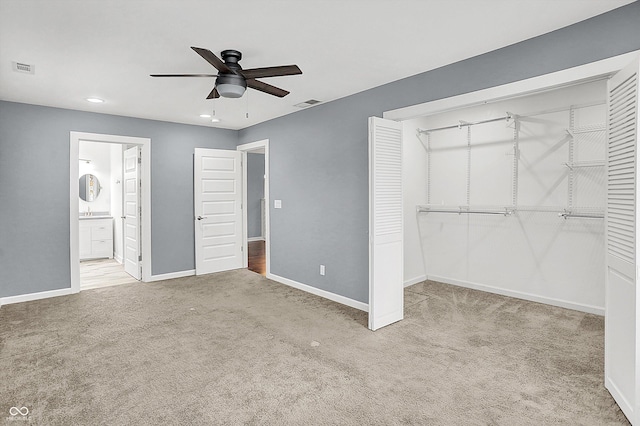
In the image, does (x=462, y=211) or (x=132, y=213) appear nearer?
(x=462, y=211)

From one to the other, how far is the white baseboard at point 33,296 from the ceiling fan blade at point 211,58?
13.5ft

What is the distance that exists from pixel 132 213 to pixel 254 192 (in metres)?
4.31

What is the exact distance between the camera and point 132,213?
19.0 feet

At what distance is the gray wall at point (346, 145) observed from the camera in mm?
2492

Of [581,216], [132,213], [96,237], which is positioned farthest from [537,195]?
[96,237]

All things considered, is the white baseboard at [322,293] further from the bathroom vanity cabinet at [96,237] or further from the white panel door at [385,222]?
the bathroom vanity cabinet at [96,237]

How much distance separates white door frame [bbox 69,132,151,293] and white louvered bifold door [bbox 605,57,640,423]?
18.4 ft

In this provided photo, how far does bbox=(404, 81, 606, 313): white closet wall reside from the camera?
3.97 meters

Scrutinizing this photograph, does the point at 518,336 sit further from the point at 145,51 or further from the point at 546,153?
the point at 145,51

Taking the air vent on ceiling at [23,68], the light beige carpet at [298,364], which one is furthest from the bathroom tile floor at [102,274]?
the air vent on ceiling at [23,68]

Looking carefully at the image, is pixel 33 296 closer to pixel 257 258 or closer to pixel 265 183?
pixel 265 183

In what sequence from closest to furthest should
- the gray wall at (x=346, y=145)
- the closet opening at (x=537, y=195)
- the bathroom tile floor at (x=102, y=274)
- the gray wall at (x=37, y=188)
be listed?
the closet opening at (x=537, y=195) < the gray wall at (x=346, y=145) < the gray wall at (x=37, y=188) < the bathroom tile floor at (x=102, y=274)

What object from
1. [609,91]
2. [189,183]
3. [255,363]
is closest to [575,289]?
[609,91]

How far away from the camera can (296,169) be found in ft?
17.1
